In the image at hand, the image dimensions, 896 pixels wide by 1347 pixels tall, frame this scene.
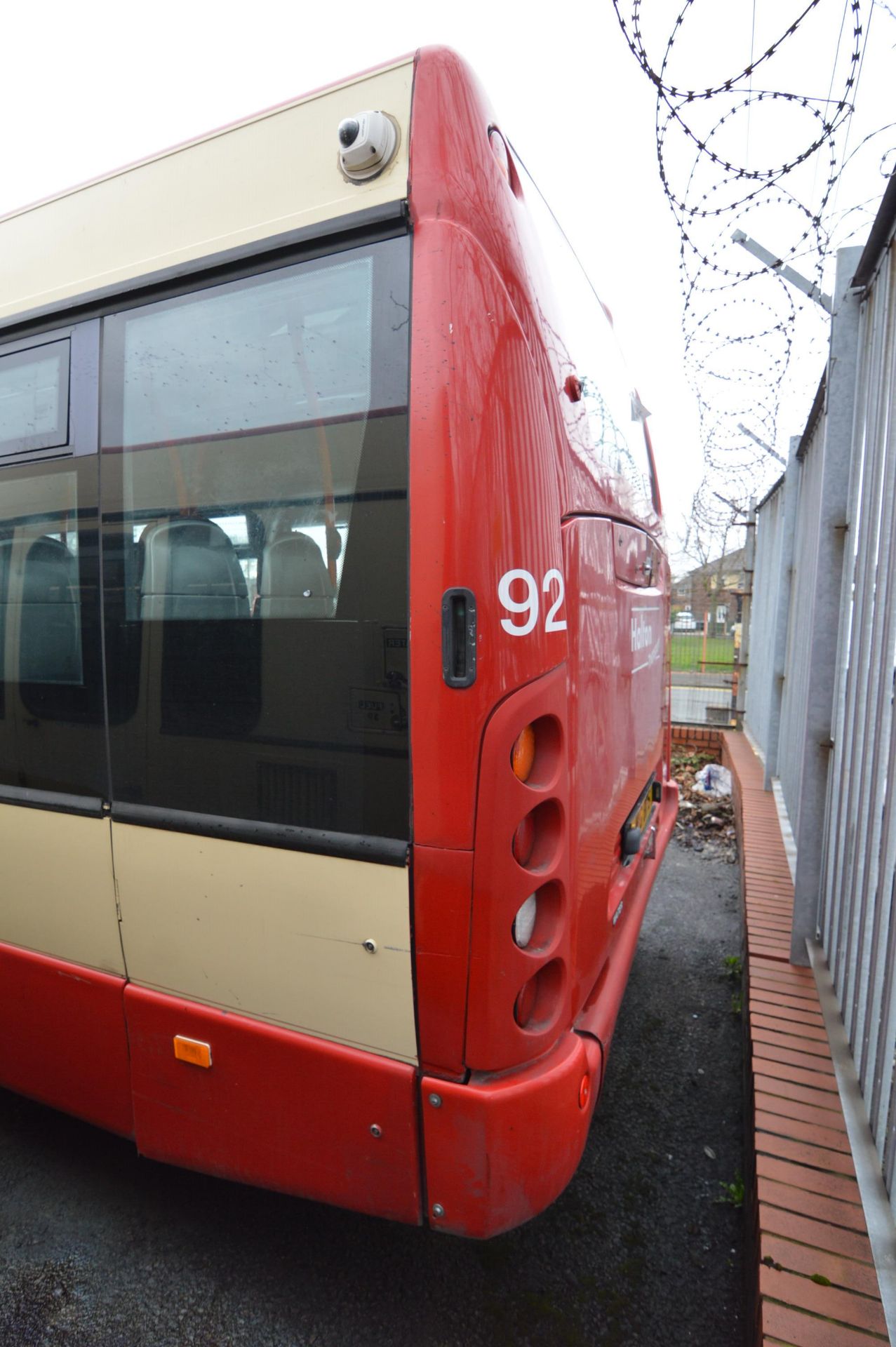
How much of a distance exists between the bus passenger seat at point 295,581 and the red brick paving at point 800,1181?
1.75m

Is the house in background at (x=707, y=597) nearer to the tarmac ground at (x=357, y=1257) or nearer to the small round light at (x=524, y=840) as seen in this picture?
the tarmac ground at (x=357, y=1257)

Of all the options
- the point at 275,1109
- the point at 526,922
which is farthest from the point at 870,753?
the point at 275,1109

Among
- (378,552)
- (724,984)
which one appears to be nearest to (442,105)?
(378,552)

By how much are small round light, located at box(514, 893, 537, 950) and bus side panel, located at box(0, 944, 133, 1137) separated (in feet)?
3.70

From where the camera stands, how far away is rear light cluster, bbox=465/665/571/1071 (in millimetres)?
1582

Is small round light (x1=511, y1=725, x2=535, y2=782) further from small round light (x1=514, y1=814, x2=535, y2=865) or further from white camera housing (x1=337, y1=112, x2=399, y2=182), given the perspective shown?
white camera housing (x1=337, y1=112, x2=399, y2=182)

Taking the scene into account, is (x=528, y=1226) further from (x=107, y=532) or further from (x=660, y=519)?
(x=660, y=519)

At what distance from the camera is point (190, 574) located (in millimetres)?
1930

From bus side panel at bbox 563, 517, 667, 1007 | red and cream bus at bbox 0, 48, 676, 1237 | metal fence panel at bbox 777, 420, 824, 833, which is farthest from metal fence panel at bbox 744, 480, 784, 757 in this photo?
red and cream bus at bbox 0, 48, 676, 1237

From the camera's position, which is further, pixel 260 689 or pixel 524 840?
pixel 260 689

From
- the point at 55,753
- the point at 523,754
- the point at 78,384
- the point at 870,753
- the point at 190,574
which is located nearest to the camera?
the point at 523,754

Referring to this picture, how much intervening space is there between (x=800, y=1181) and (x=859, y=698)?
4.56 ft

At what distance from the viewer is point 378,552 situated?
1.65 meters

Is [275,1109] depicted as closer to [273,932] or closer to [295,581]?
[273,932]
